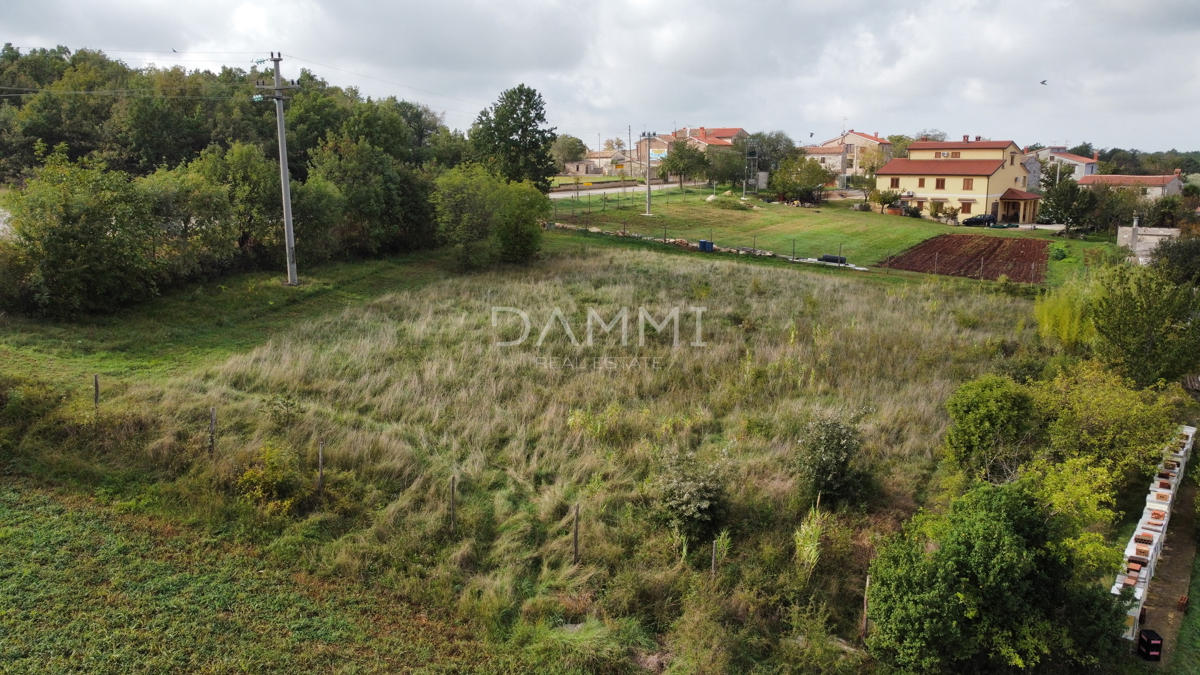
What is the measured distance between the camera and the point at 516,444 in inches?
499

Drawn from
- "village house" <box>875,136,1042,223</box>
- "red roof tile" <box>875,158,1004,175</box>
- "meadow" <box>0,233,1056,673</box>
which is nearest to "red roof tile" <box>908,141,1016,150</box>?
"village house" <box>875,136,1042,223</box>

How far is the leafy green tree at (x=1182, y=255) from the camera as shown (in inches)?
1035

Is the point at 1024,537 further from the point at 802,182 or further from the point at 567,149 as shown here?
the point at 567,149

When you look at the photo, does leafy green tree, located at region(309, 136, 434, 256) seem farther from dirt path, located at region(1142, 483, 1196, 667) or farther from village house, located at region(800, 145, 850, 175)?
village house, located at region(800, 145, 850, 175)

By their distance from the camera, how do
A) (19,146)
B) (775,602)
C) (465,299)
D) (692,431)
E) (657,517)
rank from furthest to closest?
(19,146)
(465,299)
(692,431)
(657,517)
(775,602)

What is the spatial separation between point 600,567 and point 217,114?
122 ft

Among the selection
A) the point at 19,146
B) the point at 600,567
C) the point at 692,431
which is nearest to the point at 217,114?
the point at 19,146

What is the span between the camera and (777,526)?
10453 mm

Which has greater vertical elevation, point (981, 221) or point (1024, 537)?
point (981, 221)

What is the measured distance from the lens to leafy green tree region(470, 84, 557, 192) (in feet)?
141

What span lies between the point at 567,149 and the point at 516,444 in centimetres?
A: 8854

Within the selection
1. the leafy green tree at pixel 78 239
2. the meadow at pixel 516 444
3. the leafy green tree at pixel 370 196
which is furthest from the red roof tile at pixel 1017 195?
the leafy green tree at pixel 78 239

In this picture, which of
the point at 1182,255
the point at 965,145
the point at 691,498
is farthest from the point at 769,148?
the point at 691,498

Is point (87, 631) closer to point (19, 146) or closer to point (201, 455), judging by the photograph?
point (201, 455)
